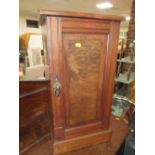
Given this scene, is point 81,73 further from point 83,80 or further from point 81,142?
point 81,142

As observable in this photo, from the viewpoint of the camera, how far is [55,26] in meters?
0.66

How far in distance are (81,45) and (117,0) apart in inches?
116

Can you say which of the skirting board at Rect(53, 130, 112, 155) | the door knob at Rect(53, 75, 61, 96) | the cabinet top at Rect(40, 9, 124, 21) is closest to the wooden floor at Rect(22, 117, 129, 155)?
the skirting board at Rect(53, 130, 112, 155)

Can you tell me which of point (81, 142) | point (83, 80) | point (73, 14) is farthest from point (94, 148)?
point (73, 14)

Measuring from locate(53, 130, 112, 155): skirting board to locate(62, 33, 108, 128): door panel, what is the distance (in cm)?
8

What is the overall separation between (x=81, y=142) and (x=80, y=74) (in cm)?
40

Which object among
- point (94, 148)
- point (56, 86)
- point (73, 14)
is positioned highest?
point (73, 14)

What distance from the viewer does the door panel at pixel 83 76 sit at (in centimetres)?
73

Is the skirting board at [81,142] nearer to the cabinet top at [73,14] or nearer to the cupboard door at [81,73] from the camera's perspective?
the cupboard door at [81,73]

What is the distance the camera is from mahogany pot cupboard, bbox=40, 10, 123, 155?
68 centimetres

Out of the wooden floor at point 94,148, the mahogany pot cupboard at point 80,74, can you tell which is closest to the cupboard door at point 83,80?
the mahogany pot cupboard at point 80,74

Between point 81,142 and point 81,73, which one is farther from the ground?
point 81,73

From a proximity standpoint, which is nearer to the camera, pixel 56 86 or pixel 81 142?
pixel 56 86

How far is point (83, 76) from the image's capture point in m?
0.79
